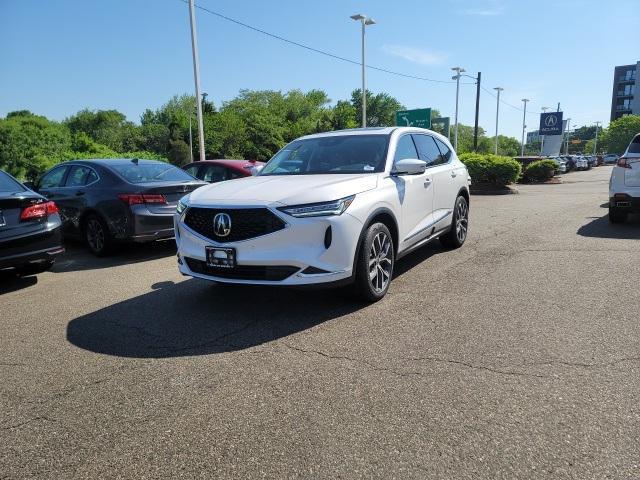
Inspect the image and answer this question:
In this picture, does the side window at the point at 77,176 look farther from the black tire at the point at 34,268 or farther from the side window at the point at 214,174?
the side window at the point at 214,174

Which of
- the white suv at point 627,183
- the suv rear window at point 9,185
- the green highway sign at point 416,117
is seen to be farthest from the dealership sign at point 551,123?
the suv rear window at point 9,185

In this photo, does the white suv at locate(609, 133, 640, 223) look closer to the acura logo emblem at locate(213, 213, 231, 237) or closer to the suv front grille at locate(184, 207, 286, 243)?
the suv front grille at locate(184, 207, 286, 243)

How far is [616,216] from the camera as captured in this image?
29.7ft

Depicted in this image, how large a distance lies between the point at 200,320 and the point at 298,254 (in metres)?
1.13

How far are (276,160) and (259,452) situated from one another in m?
4.06

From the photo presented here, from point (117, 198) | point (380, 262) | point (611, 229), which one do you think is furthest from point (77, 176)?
point (611, 229)

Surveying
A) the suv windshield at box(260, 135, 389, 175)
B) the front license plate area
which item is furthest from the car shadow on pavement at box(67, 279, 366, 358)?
the suv windshield at box(260, 135, 389, 175)

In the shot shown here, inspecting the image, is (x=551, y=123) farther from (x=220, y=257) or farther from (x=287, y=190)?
(x=220, y=257)

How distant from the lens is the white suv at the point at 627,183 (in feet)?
27.5

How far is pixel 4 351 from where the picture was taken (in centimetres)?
386

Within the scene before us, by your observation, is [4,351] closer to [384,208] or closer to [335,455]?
[335,455]

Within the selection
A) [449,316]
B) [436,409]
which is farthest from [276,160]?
[436,409]

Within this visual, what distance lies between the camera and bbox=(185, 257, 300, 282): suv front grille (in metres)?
4.06

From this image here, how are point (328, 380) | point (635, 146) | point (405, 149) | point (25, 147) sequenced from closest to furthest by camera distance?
point (328, 380) < point (405, 149) < point (635, 146) < point (25, 147)
